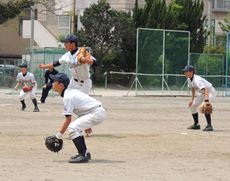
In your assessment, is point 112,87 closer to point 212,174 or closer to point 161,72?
point 161,72

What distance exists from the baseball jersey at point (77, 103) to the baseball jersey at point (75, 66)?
1.19m

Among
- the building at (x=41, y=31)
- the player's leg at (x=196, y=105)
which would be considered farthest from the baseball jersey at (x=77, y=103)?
the building at (x=41, y=31)

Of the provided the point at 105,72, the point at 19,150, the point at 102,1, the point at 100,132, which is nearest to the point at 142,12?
the point at 102,1

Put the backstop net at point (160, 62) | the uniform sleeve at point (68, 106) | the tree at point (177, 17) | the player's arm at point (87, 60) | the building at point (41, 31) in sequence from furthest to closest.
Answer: the building at point (41, 31), the tree at point (177, 17), the backstop net at point (160, 62), the player's arm at point (87, 60), the uniform sleeve at point (68, 106)

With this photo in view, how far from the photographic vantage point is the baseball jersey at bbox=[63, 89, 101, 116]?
11.5 meters

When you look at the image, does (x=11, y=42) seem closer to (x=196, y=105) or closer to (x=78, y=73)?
(x=196, y=105)

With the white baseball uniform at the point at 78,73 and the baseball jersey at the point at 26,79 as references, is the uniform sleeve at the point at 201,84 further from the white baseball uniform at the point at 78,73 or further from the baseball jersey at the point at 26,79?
the baseball jersey at the point at 26,79

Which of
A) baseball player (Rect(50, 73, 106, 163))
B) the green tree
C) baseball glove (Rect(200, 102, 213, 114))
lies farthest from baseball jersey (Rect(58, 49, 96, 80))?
the green tree

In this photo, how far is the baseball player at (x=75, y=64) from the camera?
1241 cm

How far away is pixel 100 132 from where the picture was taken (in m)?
16.8

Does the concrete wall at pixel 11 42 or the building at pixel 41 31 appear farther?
the concrete wall at pixel 11 42

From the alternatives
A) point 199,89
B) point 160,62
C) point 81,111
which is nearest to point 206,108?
point 199,89

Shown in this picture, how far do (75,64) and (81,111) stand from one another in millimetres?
1476

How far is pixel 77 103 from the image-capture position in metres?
11.6
